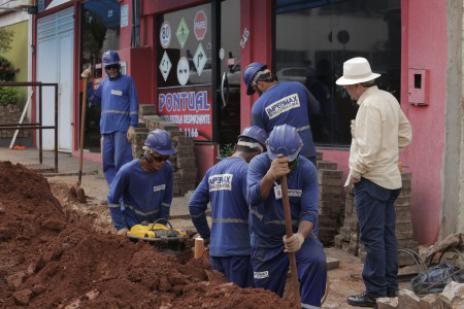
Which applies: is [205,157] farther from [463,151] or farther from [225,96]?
[463,151]

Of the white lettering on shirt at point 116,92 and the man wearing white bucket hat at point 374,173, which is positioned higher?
the white lettering on shirt at point 116,92

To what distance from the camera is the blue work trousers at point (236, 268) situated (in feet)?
19.1

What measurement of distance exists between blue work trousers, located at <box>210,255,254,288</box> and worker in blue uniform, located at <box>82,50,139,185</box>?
5.21m

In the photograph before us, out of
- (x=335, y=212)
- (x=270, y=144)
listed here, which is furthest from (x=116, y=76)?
(x=270, y=144)

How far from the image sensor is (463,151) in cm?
799

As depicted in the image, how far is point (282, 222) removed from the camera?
5.46 metres

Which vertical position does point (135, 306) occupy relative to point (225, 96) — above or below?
below

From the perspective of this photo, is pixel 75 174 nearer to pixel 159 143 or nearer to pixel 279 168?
pixel 159 143

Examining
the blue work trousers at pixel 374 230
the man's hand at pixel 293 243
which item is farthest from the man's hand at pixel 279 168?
the blue work trousers at pixel 374 230

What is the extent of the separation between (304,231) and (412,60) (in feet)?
12.8

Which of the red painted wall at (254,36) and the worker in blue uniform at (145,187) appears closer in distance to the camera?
the worker in blue uniform at (145,187)

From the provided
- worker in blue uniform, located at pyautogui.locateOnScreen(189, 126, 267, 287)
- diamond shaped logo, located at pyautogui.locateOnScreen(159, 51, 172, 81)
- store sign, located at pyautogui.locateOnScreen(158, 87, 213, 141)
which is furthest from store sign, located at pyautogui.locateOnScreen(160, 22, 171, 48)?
worker in blue uniform, located at pyautogui.locateOnScreen(189, 126, 267, 287)

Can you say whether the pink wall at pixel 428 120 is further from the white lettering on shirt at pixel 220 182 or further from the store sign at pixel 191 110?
the store sign at pixel 191 110

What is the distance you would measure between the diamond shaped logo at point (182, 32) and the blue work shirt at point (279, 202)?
830 centimetres
